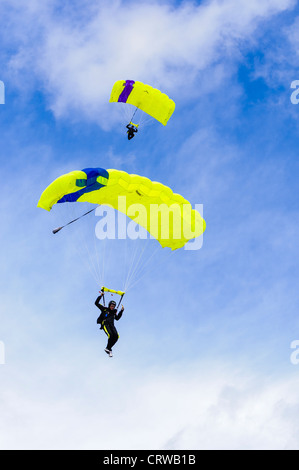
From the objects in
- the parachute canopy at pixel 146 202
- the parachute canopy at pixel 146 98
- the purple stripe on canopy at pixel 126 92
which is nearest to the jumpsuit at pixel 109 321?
the parachute canopy at pixel 146 202

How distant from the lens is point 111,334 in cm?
1808

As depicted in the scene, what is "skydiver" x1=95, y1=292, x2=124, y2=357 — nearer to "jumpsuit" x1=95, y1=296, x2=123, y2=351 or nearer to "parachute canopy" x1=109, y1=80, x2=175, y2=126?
"jumpsuit" x1=95, y1=296, x2=123, y2=351

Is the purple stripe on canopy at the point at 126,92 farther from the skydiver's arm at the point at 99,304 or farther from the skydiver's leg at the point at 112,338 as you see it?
the skydiver's leg at the point at 112,338

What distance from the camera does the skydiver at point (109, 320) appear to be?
18031 millimetres

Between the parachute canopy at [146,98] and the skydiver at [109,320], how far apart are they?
288 inches

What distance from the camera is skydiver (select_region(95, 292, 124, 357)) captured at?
59.2 ft

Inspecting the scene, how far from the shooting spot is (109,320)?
60.0ft

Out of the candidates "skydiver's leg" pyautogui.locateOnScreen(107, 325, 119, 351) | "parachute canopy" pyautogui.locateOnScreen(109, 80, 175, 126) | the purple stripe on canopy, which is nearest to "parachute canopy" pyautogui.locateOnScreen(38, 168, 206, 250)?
"parachute canopy" pyautogui.locateOnScreen(109, 80, 175, 126)

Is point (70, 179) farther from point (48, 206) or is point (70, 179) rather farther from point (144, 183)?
point (144, 183)

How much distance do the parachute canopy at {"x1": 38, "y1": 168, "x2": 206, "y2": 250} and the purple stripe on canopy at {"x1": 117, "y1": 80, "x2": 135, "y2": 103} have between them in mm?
3429
